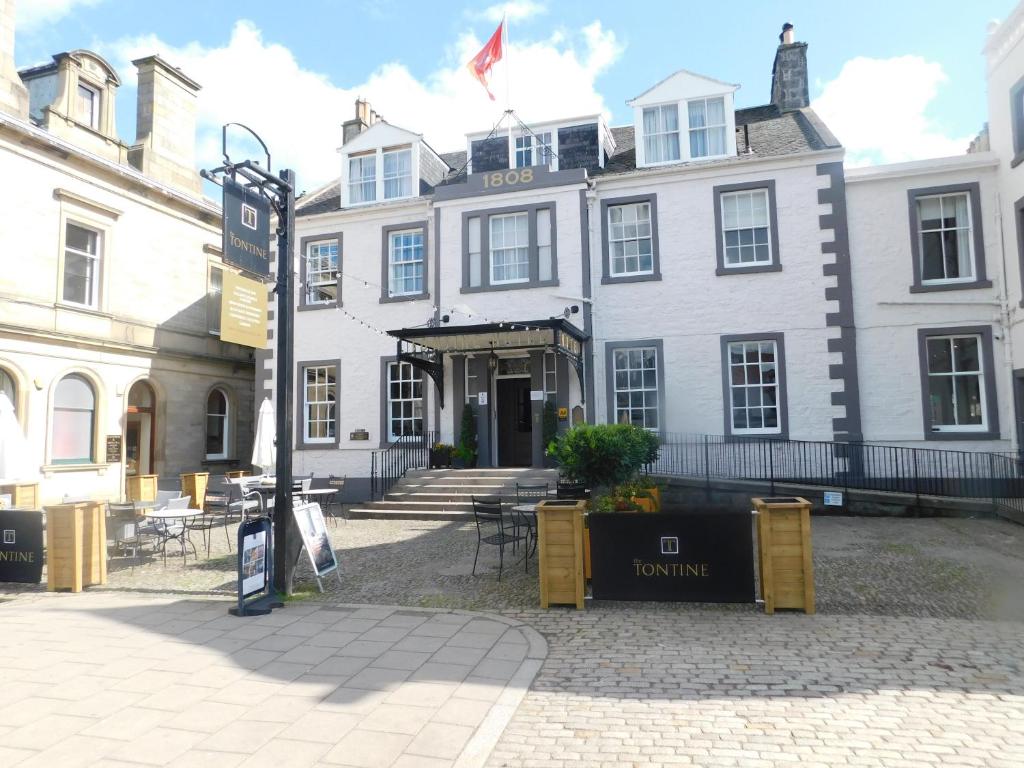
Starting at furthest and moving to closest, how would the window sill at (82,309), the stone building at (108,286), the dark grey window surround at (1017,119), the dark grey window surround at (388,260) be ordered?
the dark grey window surround at (388,260) < the window sill at (82,309) < the stone building at (108,286) < the dark grey window surround at (1017,119)

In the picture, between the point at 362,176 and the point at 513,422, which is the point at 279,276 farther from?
the point at 362,176

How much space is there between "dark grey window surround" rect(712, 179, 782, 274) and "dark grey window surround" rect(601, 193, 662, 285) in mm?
1402

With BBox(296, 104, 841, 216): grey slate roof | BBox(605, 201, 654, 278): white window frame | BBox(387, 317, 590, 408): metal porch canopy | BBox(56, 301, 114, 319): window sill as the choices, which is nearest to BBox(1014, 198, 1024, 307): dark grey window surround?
BBox(296, 104, 841, 216): grey slate roof

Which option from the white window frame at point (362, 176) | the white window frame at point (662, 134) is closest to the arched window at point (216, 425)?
the white window frame at point (362, 176)

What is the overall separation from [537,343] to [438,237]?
422 cm

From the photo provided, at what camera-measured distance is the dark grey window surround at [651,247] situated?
16391 millimetres

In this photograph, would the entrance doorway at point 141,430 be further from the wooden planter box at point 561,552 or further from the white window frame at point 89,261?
the wooden planter box at point 561,552

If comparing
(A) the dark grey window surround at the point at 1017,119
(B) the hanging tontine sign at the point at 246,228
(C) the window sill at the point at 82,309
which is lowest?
(B) the hanging tontine sign at the point at 246,228

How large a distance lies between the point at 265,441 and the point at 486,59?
35.9 feet

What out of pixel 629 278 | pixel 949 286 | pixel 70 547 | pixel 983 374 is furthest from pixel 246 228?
pixel 983 374

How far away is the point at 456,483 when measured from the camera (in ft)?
50.2

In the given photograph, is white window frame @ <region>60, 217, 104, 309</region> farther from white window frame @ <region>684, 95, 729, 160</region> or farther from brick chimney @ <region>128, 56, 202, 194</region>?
white window frame @ <region>684, 95, 729, 160</region>

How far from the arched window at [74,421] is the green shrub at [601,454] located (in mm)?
13601

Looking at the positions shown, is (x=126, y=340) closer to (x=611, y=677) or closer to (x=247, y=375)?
(x=247, y=375)
